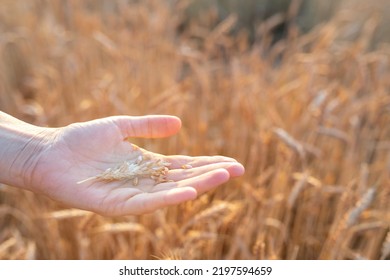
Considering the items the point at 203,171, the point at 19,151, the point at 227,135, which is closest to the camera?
the point at 203,171

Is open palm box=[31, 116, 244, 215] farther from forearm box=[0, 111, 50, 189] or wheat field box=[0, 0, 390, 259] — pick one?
wheat field box=[0, 0, 390, 259]

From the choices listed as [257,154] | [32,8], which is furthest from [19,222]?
[32,8]

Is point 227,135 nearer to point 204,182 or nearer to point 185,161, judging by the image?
point 185,161

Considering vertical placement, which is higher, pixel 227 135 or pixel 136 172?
pixel 136 172

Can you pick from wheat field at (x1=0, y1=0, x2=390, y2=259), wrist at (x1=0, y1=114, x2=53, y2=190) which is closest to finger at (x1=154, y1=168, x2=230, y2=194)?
wheat field at (x1=0, y1=0, x2=390, y2=259)

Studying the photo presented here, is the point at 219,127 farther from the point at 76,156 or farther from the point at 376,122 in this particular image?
the point at 76,156

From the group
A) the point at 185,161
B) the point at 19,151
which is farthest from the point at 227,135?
the point at 19,151

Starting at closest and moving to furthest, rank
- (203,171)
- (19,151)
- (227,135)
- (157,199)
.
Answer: (157,199), (203,171), (19,151), (227,135)
